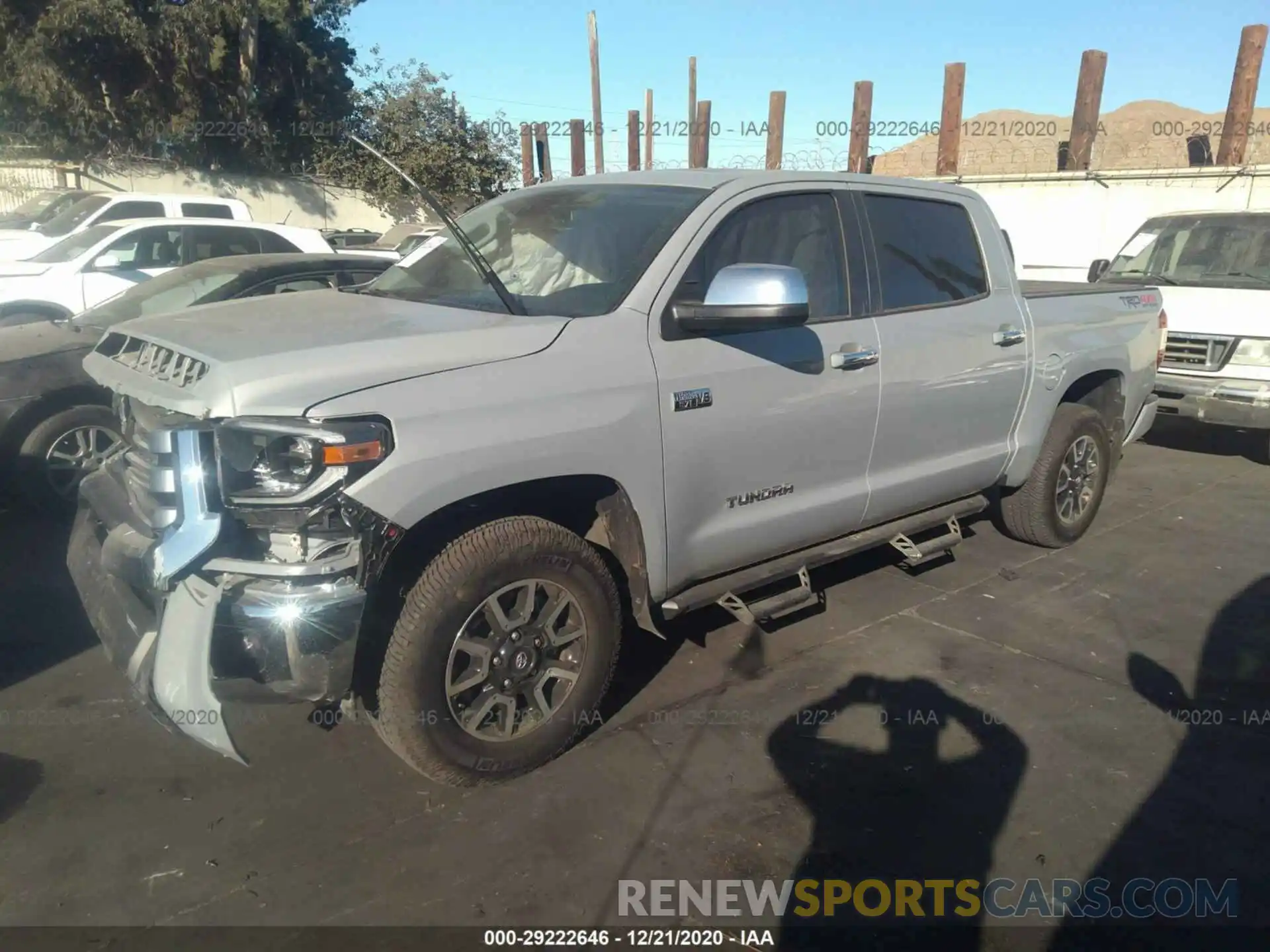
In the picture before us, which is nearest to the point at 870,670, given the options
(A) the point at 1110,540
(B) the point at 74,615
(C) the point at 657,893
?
(C) the point at 657,893

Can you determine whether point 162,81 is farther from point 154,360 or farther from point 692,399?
point 692,399

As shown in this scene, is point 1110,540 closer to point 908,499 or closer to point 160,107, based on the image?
point 908,499

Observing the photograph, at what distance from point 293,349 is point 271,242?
27.2 feet

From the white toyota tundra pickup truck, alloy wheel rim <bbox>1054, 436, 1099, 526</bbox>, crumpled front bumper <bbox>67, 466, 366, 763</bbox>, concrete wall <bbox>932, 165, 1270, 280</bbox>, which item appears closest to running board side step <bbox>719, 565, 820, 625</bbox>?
the white toyota tundra pickup truck

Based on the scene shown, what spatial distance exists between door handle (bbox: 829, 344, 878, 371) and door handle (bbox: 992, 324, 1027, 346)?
1.00 meters

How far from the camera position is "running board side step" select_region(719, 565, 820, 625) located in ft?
12.3

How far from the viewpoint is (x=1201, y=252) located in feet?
27.7

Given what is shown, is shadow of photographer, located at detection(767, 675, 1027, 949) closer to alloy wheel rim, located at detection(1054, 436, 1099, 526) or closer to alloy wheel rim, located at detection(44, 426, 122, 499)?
alloy wheel rim, located at detection(1054, 436, 1099, 526)

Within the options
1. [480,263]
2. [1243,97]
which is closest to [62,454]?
[480,263]

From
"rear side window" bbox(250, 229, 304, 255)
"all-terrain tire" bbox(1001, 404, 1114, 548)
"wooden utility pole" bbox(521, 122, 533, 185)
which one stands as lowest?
"all-terrain tire" bbox(1001, 404, 1114, 548)

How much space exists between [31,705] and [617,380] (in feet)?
8.75

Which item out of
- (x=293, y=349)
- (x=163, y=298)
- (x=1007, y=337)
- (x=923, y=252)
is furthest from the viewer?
(x=163, y=298)

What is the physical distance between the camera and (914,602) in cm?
492

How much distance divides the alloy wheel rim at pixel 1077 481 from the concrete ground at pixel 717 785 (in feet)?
3.14
